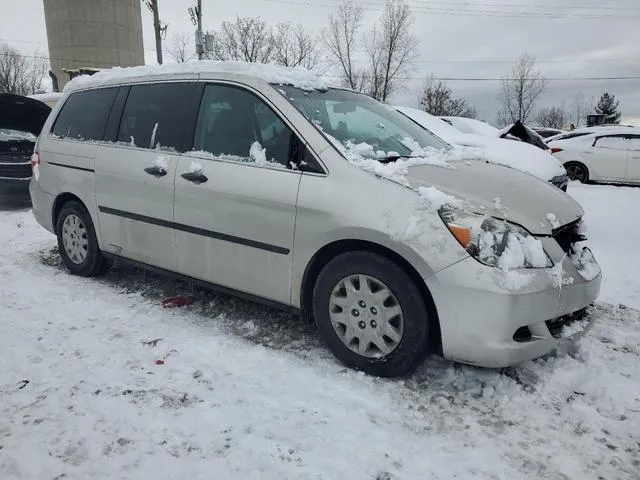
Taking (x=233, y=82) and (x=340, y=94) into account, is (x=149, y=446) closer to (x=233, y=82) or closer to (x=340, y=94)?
(x=233, y=82)

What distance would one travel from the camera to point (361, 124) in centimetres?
376

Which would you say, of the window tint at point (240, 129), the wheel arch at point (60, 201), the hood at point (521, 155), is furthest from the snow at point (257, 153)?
the hood at point (521, 155)

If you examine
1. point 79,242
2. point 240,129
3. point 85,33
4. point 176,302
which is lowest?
point 176,302

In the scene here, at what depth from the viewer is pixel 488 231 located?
2.76m

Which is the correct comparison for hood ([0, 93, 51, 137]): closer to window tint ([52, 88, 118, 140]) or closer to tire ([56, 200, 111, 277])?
window tint ([52, 88, 118, 140])

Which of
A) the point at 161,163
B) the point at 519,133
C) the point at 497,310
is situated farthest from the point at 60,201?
the point at 519,133

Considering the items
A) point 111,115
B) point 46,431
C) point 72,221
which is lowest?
point 46,431

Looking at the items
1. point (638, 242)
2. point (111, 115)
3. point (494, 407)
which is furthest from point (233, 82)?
point (638, 242)

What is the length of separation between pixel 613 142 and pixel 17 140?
1292 cm

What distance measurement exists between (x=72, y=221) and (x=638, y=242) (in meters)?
6.04

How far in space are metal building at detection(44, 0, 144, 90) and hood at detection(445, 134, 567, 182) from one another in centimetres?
5026

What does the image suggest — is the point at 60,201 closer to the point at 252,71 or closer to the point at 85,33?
the point at 252,71

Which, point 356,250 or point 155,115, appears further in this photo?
point 155,115

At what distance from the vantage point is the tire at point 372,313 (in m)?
2.88
